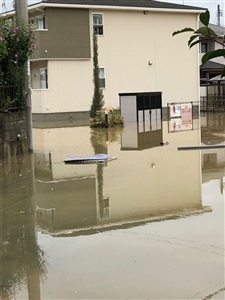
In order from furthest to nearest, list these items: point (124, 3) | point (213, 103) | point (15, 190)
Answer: point (213, 103), point (124, 3), point (15, 190)

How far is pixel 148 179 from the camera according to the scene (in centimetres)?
944

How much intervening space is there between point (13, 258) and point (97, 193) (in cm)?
336

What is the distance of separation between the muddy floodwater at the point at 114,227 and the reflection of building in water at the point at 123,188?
0.02 m

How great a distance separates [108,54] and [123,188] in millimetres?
20031

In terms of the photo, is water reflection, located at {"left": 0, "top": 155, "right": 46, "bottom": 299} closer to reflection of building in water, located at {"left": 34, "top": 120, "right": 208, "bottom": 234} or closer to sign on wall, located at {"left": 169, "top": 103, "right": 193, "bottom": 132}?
reflection of building in water, located at {"left": 34, "top": 120, "right": 208, "bottom": 234}

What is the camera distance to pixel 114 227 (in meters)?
6.37

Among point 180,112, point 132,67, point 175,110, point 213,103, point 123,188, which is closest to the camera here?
point 123,188

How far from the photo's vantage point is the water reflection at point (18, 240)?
177 inches

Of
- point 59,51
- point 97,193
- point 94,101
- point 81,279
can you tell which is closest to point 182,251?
point 81,279

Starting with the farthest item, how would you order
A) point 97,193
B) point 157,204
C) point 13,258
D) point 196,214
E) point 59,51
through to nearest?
1. point 59,51
2. point 97,193
3. point 157,204
4. point 196,214
5. point 13,258

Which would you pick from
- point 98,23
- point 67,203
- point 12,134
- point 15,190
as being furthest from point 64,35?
point 67,203

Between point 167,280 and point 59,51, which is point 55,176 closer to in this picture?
point 167,280

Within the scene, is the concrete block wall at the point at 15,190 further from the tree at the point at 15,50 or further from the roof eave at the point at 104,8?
the roof eave at the point at 104,8

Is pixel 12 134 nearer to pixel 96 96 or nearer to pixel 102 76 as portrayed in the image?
pixel 96 96
